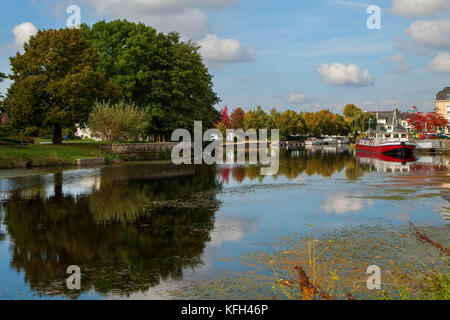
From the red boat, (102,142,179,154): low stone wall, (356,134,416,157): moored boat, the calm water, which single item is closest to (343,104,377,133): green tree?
(356,134,416,157): moored boat

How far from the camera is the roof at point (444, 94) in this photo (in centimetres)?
11553

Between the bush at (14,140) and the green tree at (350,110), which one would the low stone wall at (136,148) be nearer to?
the bush at (14,140)

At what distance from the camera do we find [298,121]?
475 feet

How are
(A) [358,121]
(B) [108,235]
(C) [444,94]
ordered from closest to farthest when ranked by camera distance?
(B) [108,235], (C) [444,94], (A) [358,121]

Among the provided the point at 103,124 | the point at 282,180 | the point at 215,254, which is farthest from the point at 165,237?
the point at 103,124

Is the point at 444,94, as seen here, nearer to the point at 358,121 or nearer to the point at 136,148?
the point at 358,121

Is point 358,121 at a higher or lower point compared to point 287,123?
higher

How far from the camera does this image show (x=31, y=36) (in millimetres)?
44656

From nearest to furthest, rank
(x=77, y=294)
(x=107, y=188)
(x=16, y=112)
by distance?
(x=77, y=294)
(x=107, y=188)
(x=16, y=112)

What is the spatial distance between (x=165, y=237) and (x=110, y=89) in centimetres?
3897

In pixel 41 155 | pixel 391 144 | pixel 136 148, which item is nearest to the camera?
pixel 41 155

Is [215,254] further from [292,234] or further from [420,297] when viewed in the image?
[420,297]

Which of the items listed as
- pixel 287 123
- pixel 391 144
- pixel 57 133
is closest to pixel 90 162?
pixel 57 133

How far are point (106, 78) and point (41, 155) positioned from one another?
20779 mm
